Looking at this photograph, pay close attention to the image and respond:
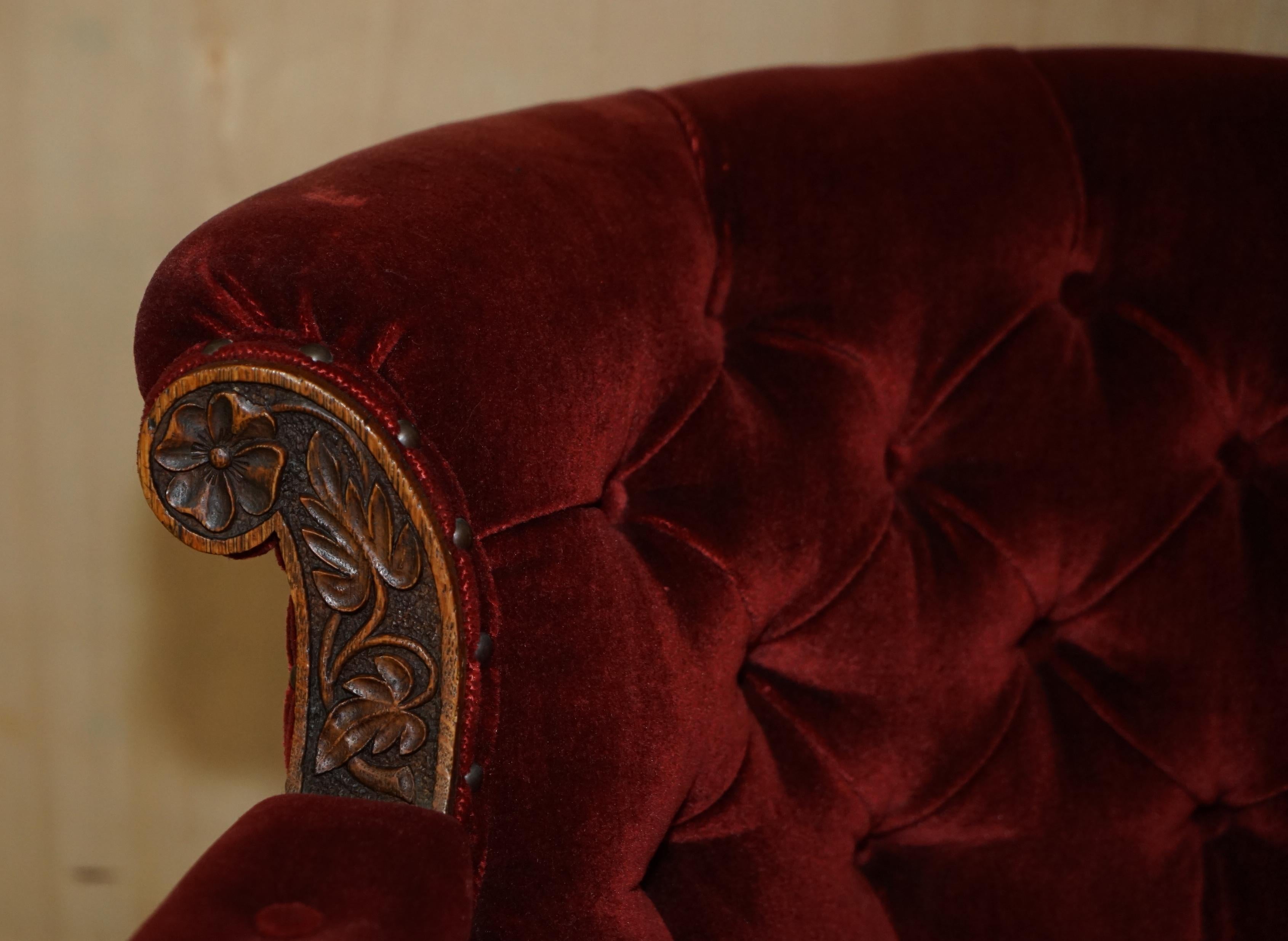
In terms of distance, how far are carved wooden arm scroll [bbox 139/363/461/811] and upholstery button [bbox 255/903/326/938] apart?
0.07 m

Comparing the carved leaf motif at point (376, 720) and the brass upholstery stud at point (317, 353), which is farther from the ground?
the brass upholstery stud at point (317, 353)

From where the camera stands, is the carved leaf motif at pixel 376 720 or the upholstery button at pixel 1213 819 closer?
the carved leaf motif at pixel 376 720

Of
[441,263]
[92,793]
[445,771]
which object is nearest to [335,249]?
[441,263]

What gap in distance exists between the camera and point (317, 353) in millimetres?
362

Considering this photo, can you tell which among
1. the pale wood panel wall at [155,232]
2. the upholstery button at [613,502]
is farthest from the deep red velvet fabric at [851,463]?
the pale wood panel wall at [155,232]

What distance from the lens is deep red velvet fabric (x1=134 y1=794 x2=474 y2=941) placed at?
1.00ft

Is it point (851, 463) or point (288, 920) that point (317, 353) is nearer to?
point (288, 920)

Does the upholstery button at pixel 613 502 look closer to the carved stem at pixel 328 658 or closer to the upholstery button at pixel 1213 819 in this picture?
the carved stem at pixel 328 658

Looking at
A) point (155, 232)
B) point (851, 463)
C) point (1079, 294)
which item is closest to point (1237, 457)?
point (1079, 294)

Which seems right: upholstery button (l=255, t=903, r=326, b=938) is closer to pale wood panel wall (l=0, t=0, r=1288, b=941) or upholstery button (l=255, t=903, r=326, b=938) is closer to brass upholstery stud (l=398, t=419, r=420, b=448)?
brass upholstery stud (l=398, t=419, r=420, b=448)

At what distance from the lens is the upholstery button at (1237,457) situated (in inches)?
25.1

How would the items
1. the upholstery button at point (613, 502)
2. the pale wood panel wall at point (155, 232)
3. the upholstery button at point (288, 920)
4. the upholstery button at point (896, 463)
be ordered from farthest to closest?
1. the pale wood panel wall at point (155, 232)
2. the upholstery button at point (896, 463)
3. the upholstery button at point (613, 502)
4. the upholstery button at point (288, 920)

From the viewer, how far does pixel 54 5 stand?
0.78m

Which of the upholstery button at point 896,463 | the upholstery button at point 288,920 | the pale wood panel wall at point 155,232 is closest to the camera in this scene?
the upholstery button at point 288,920
